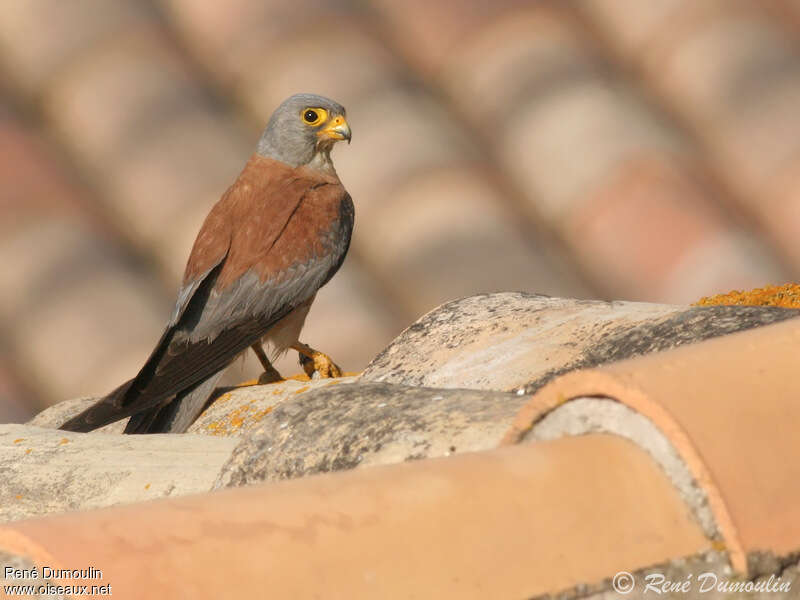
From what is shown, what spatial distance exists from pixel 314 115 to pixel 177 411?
48.4 inches

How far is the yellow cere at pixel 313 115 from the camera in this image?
4.23m

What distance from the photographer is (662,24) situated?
685 centimetres

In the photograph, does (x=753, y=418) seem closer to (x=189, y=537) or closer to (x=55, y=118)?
(x=189, y=537)

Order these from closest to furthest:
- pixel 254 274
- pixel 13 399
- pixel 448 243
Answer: pixel 254 274
pixel 13 399
pixel 448 243

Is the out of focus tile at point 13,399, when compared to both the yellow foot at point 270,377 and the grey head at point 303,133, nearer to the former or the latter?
the yellow foot at point 270,377

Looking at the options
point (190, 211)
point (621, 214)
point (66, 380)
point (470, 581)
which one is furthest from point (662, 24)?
point (470, 581)

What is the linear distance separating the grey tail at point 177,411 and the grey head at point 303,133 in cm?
93

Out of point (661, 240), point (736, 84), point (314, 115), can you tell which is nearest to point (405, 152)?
point (661, 240)

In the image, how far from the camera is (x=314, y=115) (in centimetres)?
427

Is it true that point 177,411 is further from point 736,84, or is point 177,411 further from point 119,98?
point 736,84

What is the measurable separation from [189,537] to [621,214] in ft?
16.4

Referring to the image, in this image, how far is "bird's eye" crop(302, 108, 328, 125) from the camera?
13.9ft

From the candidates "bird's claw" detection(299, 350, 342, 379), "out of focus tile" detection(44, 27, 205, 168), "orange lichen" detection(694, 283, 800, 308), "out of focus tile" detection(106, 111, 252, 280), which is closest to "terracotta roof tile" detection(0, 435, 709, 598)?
"orange lichen" detection(694, 283, 800, 308)

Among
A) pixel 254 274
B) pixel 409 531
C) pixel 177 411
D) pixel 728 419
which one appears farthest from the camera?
pixel 254 274
